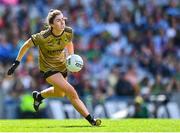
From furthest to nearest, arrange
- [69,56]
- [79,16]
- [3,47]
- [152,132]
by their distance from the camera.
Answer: [79,16] < [3,47] < [69,56] < [152,132]

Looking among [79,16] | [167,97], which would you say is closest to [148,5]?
[79,16]

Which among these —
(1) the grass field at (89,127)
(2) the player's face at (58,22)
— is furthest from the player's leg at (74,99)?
(2) the player's face at (58,22)

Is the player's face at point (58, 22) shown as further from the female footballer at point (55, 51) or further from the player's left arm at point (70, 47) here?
the player's left arm at point (70, 47)

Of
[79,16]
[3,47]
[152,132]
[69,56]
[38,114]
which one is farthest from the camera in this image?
[79,16]

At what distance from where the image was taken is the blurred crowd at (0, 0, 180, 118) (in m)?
23.2

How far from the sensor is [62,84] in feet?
46.4

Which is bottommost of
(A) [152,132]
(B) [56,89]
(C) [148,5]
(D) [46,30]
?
(A) [152,132]

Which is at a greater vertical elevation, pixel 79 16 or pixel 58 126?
pixel 79 16

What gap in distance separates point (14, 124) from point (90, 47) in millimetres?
10208

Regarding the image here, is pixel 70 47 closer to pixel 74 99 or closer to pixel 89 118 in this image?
pixel 74 99

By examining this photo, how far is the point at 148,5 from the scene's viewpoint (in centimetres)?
2747

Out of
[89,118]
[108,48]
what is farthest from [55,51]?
[108,48]

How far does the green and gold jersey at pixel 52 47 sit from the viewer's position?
47.4ft

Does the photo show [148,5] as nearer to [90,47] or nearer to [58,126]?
[90,47]
